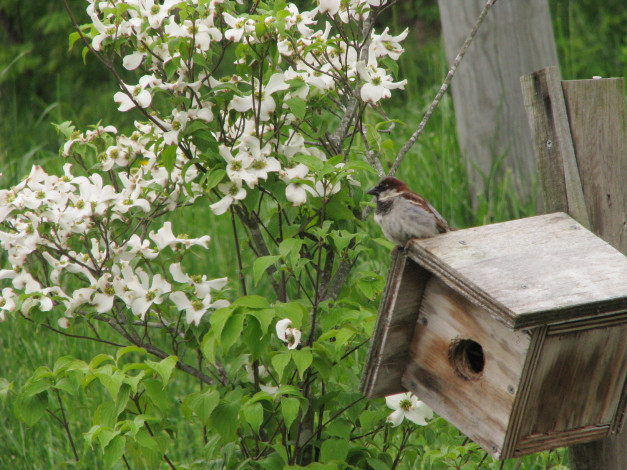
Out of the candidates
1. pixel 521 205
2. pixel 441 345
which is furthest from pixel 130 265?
pixel 521 205

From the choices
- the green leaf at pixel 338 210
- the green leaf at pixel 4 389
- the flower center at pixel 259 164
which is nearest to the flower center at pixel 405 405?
the green leaf at pixel 338 210

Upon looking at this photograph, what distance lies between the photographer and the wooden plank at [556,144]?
1.93 meters

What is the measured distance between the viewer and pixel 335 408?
2359 mm

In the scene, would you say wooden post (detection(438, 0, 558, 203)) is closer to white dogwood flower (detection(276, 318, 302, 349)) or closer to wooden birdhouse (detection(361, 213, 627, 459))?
wooden birdhouse (detection(361, 213, 627, 459))

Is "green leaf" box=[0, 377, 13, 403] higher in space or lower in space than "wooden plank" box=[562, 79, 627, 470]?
lower

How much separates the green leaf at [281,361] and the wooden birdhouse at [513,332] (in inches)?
10.5

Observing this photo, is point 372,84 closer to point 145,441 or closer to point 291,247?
point 291,247

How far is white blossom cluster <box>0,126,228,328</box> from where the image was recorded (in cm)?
209

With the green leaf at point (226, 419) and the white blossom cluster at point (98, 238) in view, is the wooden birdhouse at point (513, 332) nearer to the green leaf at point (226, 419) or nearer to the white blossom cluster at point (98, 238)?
the green leaf at point (226, 419)

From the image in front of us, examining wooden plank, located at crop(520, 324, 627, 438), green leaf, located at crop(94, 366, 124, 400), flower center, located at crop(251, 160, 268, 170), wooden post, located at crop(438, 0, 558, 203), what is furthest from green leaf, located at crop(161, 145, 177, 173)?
wooden post, located at crop(438, 0, 558, 203)

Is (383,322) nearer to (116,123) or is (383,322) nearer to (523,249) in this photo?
(523,249)

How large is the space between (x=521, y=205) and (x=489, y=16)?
102cm

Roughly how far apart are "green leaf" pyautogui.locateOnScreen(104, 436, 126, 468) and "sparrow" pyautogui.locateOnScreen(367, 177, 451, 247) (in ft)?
2.82

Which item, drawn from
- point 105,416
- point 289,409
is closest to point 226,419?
point 289,409
